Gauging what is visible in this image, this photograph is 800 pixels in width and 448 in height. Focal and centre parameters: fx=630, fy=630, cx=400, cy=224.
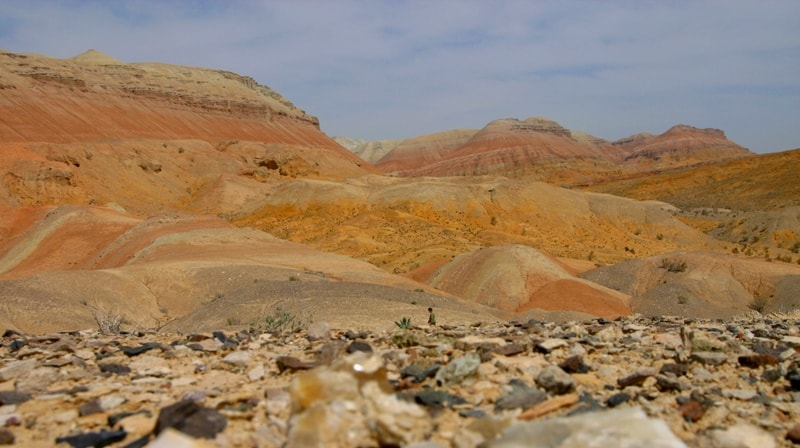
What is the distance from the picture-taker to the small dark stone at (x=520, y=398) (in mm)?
3678

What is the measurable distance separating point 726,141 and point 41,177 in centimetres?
15456

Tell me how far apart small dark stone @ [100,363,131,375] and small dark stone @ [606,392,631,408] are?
349cm

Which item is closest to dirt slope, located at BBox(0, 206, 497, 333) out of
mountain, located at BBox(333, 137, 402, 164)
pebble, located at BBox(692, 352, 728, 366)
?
pebble, located at BBox(692, 352, 728, 366)

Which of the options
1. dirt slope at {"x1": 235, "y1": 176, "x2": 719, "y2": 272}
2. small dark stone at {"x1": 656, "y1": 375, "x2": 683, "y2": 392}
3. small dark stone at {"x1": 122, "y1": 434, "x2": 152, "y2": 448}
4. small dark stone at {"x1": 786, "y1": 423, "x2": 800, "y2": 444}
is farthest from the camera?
dirt slope at {"x1": 235, "y1": 176, "x2": 719, "y2": 272}

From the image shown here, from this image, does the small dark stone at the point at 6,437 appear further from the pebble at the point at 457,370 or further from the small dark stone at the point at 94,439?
the pebble at the point at 457,370

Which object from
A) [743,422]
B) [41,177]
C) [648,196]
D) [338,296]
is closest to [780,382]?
[743,422]

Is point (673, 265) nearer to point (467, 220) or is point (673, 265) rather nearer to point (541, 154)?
point (467, 220)

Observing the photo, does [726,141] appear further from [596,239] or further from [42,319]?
[42,319]

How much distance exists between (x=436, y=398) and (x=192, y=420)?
4.50ft

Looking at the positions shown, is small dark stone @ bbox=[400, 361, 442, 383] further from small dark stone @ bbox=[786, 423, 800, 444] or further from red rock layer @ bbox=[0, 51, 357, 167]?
red rock layer @ bbox=[0, 51, 357, 167]

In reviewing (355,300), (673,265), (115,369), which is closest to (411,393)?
(115,369)

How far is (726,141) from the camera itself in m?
153

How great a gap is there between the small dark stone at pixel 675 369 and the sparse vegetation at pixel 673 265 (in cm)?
1917

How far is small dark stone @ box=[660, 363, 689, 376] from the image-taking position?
458 centimetres
